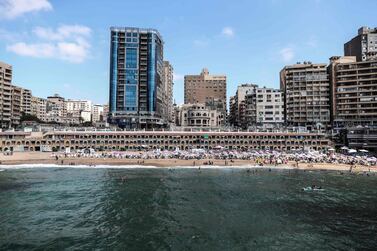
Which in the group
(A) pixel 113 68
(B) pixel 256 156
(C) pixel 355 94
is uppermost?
(A) pixel 113 68

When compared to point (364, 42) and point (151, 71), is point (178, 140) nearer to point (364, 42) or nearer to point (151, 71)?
point (151, 71)

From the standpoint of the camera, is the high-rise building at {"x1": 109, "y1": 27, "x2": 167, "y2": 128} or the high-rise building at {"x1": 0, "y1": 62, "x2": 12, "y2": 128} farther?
the high-rise building at {"x1": 109, "y1": 27, "x2": 167, "y2": 128}

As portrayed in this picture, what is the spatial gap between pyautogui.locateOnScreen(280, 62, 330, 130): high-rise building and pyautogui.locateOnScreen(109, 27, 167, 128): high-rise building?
64778 mm

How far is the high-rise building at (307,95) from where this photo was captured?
138125mm

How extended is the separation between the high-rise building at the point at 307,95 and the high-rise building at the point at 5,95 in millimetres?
133738

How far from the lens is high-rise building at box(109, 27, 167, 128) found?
14712 cm

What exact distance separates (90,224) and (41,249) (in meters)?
7.55

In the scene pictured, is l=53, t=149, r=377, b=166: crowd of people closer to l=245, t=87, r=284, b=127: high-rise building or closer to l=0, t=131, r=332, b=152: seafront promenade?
l=0, t=131, r=332, b=152: seafront promenade

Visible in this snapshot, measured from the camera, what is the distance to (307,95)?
14025 centimetres

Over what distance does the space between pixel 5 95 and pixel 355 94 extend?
158 meters

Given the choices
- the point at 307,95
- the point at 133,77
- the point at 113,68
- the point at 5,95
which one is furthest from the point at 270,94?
the point at 5,95

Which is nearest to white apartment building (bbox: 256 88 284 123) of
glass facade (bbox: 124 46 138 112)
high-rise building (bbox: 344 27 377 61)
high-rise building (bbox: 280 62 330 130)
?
high-rise building (bbox: 280 62 330 130)

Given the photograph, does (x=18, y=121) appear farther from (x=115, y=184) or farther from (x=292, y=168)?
(x=292, y=168)

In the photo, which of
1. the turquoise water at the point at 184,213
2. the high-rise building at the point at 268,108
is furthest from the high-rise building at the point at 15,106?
the high-rise building at the point at 268,108
